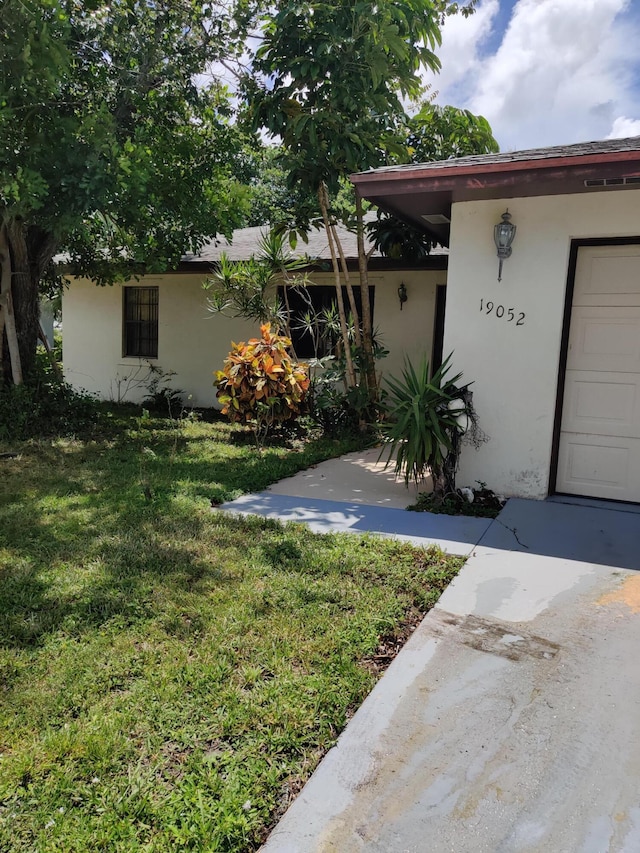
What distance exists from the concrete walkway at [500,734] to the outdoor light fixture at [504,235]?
9.15ft

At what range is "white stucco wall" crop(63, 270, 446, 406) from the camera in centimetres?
1053

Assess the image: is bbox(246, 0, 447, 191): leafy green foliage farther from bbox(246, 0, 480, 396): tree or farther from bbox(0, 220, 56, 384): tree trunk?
bbox(0, 220, 56, 384): tree trunk

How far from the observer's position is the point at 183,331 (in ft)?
41.2

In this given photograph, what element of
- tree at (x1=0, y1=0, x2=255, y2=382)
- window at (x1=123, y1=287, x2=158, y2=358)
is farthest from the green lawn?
window at (x1=123, y1=287, x2=158, y2=358)

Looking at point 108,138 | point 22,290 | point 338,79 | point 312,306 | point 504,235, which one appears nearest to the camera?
point 504,235

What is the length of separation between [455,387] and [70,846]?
468 centimetres

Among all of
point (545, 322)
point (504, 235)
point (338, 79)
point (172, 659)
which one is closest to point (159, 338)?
point (338, 79)

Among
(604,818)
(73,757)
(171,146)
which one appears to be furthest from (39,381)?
(604,818)

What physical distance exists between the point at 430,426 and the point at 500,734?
3.20 meters

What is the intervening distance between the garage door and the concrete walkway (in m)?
1.62

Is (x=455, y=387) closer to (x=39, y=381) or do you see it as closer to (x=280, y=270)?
(x=280, y=270)

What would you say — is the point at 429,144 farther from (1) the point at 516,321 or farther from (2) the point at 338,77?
(1) the point at 516,321

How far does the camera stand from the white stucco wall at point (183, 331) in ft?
34.6

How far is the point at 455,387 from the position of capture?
579 centimetres
